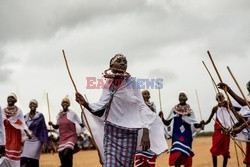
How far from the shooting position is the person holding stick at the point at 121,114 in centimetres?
663

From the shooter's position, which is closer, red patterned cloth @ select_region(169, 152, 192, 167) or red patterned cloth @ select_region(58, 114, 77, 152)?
red patterned cloth @ select_region(169, 152, 192, 167)

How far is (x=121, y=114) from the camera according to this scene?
6.75 m

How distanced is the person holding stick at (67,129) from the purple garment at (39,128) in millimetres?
432

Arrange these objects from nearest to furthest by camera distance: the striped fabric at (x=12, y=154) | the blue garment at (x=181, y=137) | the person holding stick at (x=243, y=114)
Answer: the person holding stick at (x=243, y=114) < the striped fabric at (x=12, y=154) < the blue garment at (x=181, y=137)

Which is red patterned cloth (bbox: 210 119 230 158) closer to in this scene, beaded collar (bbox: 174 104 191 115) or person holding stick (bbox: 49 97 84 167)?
beaded collar (bbox: 174 104 191 115)

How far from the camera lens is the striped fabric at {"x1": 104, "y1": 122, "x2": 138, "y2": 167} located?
655 cm

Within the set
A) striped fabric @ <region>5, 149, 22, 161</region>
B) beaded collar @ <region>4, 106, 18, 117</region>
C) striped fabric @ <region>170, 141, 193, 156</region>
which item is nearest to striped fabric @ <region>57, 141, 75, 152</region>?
striped fabric @ <region>5, 149, 22, 161</region>

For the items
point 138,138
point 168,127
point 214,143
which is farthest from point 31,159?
point 138,138

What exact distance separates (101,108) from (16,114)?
5.16 metres

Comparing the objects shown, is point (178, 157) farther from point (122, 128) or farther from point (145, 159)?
point (122, 128)

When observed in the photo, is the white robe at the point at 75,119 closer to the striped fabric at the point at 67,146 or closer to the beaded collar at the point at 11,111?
the striped fabric at the point at 67,146

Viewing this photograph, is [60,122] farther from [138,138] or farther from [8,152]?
[138,138]

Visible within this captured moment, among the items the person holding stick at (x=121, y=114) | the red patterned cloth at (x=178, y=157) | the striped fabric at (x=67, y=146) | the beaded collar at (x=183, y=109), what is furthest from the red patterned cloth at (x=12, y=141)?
the person holding stick at (x=121, y=114)

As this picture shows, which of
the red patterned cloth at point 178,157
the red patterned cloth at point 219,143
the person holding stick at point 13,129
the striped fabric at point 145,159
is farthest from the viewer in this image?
the red patterned cloth at point 219,143
